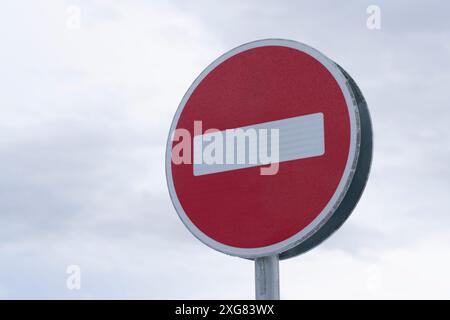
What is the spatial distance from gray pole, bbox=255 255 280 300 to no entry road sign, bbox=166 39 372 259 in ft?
0.16

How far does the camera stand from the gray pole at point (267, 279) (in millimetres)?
2549

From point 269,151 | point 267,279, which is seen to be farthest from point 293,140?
point 267,279

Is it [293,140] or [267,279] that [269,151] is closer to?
[293,140]

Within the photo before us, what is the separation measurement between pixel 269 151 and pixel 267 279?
0.49 metres

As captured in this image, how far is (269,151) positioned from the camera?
8.52ft

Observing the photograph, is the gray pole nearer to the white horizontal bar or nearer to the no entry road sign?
the no entry road sign

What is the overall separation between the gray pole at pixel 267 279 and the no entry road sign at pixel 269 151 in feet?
0.16

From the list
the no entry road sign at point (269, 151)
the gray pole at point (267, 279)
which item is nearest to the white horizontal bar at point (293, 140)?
the no entry road sign at point (269, 151)

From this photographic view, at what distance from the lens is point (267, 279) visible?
2.58m

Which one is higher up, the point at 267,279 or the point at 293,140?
the point at 293,140

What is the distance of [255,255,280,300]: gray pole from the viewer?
255 centimetres
